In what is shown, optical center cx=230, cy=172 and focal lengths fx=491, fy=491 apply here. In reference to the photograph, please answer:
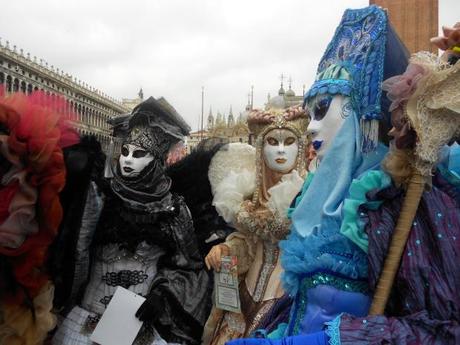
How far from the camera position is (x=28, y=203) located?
2102 millimetres

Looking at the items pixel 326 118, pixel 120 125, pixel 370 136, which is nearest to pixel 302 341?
pixel 370 136

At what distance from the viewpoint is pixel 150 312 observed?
273 cm

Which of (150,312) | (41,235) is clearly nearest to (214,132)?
(150,312)

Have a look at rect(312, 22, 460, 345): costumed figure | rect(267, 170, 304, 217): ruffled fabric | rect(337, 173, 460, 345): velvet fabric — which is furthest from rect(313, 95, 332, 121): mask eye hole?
rect(267, 170, 304, 217): ruffled fabric

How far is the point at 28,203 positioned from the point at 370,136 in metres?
1.44

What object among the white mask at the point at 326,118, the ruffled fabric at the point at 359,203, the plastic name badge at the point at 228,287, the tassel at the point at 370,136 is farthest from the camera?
the plastic name badge at the point at 228,287

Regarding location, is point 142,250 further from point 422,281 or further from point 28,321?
point 422,281

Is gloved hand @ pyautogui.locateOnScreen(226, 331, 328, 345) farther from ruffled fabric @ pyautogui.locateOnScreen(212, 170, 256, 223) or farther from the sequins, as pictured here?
ruffled fabric @ pyautogui.locateOnScreen(212, 170, 256, 223)

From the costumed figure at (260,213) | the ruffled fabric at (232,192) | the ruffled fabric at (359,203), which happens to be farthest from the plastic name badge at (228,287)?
the ruffled fabric at (359,203)

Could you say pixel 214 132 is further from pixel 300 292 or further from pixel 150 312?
pixel 300 292

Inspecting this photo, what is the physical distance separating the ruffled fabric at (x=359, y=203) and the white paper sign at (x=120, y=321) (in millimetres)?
1642

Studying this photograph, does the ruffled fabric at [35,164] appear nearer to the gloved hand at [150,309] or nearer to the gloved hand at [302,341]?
the gloved hand at [150,309]

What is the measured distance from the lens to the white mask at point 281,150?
321 centimetres

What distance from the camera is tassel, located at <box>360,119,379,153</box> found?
158cm
